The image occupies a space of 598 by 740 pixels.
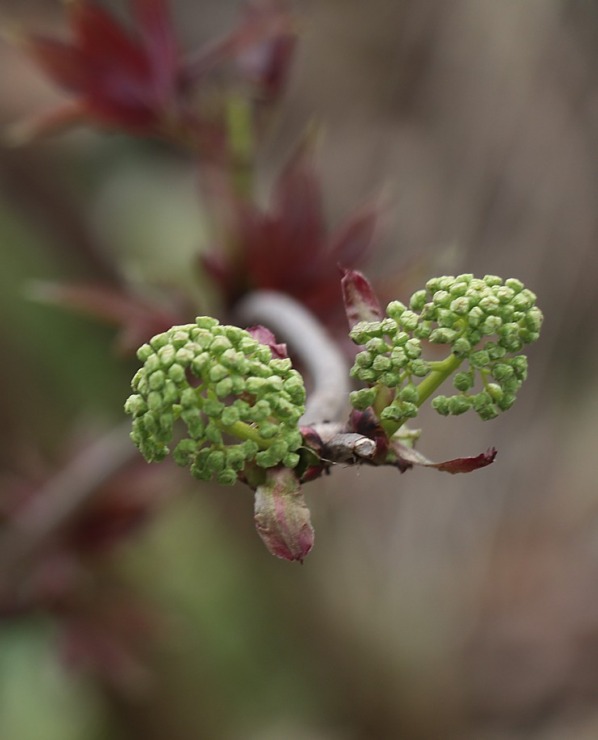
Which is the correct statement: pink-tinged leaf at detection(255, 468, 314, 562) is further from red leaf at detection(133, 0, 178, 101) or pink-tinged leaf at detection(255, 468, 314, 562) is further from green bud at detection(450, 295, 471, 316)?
red leaf at detection(133, 0, 178, 101)

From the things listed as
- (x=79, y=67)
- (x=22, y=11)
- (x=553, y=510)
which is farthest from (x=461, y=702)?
(x=22, y=11)

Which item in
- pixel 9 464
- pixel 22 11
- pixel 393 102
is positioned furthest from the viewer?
pixel 22 11

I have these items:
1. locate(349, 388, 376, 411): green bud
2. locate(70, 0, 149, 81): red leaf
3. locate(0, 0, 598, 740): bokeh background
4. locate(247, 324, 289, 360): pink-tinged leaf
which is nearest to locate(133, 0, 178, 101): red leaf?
locate(70, 0, 149, 81): red leaf


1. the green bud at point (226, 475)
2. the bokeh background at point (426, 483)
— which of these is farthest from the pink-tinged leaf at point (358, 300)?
the bokeh background at point (426, 483)

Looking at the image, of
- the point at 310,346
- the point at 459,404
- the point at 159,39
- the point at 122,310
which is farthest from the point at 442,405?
the point at 159,39

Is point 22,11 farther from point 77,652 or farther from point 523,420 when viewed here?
point 77,652

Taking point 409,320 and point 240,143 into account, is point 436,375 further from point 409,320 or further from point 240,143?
point 240,143

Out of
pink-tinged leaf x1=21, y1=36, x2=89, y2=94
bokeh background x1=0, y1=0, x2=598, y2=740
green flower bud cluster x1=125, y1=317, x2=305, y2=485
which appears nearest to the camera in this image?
green flower bud cluster x1=125, y1=317, x2=305, y2=485
